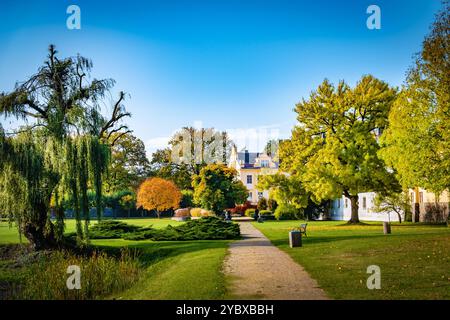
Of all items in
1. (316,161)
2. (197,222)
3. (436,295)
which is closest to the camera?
A: (436,295)

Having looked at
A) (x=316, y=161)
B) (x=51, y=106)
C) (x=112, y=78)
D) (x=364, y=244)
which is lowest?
(x=364, y=244)

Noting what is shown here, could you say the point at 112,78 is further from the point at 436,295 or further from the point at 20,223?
the point at 436,295

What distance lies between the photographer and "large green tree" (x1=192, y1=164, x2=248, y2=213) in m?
45.2

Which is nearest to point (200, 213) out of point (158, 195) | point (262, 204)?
point (158, 195)

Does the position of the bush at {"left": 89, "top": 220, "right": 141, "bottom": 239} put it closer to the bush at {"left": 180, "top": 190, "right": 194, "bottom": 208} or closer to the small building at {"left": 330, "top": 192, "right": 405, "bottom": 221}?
the small building at {"left": 330, "top": 192, "right": 405, "bottom": 221}

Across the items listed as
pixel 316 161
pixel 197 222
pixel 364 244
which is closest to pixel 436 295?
pixel 364 244

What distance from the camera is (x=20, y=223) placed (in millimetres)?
19156

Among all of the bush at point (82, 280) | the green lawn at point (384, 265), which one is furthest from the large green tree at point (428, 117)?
the bush at point (82, 280)

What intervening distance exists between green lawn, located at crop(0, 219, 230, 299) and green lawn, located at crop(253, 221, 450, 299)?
262cm

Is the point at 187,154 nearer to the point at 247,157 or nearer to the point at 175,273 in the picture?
the point at 247,157

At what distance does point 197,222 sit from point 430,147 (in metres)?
14.0

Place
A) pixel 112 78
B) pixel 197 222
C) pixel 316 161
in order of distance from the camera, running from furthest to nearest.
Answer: pixel 316 161, pixel 197 222, pixel 112 78

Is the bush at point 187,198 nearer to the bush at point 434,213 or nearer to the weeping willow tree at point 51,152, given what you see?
the bush at point 434,213

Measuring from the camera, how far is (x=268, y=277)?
11.7m
